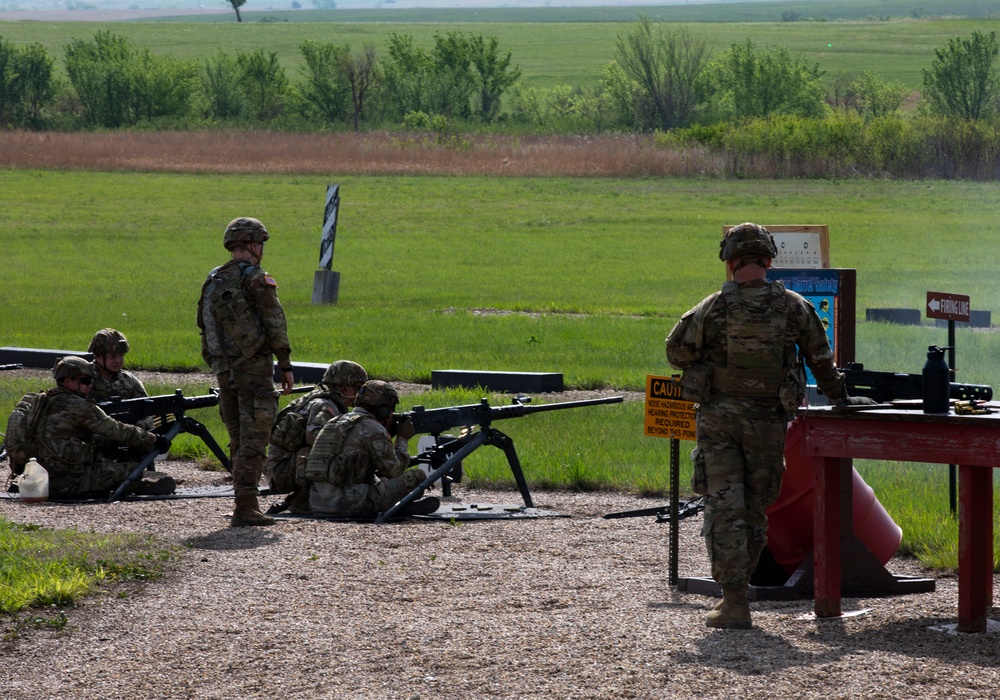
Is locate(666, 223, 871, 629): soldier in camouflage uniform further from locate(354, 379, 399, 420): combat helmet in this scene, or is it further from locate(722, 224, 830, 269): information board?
locate(722, 224, 830, 269): information board

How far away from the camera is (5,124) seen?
82125 millimetres

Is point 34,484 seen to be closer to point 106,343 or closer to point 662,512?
point 106,343

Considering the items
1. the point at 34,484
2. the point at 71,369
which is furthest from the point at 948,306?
the point at 34,484

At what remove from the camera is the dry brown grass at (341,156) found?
5359cm

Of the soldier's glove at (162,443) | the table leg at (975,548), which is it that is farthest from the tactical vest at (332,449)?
the table leg at (975,548)

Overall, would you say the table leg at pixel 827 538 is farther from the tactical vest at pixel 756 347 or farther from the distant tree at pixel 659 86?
the distant tree at pixel 659 86

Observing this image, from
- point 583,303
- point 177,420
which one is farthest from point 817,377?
point 583,303

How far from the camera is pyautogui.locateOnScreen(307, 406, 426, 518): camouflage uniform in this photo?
10.2 m

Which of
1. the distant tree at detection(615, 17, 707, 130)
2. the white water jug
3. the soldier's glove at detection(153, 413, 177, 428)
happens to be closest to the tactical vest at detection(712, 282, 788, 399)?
the soldier's glove at detection(153, 413, 177, 428)

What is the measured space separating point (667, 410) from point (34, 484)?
199 inches

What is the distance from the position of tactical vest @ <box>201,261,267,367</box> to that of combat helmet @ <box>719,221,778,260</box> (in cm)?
384

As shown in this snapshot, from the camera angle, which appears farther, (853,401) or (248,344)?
(248,344)

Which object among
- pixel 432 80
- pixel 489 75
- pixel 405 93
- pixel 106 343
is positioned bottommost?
pixel 106 343

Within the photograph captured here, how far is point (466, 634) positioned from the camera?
7125mm
